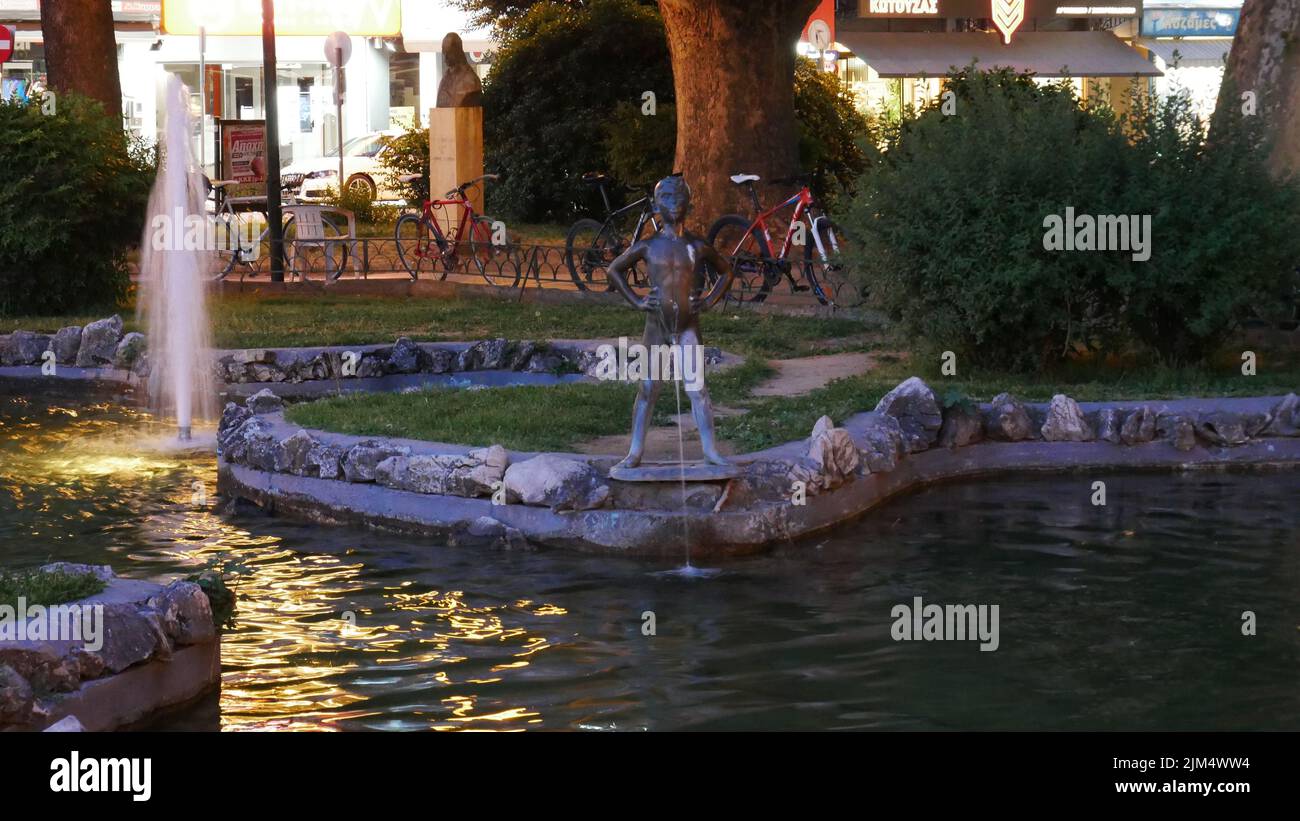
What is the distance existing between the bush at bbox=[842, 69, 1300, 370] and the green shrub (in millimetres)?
16311

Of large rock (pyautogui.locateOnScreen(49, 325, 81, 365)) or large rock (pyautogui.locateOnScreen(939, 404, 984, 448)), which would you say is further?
large rock (pyautogui.locateOnScreen(49, 325, 81, 365))

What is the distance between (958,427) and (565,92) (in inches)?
667

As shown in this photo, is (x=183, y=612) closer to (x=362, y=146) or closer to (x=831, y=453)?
(x=831, y=453)

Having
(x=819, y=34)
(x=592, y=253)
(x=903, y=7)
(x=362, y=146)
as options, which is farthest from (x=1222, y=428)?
(x=362, y=146)

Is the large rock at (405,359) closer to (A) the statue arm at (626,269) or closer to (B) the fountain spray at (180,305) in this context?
(B) the fountain spray at (180,305)

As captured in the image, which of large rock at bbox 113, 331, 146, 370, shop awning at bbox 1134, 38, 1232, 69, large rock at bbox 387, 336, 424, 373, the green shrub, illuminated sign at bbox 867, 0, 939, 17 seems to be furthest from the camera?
shop awning at bbox 1134, 38, 1232, 69

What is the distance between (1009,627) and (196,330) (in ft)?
27.3

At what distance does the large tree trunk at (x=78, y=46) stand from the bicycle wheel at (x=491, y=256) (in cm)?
495

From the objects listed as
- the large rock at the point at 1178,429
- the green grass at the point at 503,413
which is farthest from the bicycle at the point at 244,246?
the large rock at the point at 1178,429

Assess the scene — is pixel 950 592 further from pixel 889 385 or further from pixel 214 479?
pixel 214 479

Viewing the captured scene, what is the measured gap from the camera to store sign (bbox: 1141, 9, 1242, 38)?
35.6m

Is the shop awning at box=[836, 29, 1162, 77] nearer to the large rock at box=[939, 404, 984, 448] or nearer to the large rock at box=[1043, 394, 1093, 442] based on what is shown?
the large rock at box=[1043, 394, 1093, 442]

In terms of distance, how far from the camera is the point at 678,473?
27.8 feet

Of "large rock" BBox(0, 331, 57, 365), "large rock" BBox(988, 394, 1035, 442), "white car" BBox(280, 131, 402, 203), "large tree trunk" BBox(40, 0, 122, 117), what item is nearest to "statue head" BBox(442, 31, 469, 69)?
"large tree trunk" BBox(40, 0, 122, 117)
